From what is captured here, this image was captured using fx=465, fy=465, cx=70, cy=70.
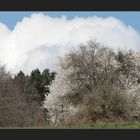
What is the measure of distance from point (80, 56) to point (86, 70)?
1523 millimetres

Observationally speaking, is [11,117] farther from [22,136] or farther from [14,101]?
[22,136]

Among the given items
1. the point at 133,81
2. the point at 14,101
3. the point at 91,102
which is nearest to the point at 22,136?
the point at 91,102

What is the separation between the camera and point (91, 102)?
18.9 meters

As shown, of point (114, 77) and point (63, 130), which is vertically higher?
point (114, 77)

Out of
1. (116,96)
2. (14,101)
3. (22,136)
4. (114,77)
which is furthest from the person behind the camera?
(114,77)

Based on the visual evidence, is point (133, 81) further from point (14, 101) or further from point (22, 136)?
point (22, 136)

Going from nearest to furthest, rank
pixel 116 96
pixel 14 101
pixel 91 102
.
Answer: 1. pixel 91 102
2. pixel 116 96
3. pixel 14 101

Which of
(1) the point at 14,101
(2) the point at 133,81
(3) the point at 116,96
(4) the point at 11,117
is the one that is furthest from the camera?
(2) the point at 133,81
